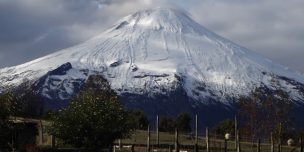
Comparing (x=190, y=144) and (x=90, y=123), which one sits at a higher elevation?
(x=90, y=123)

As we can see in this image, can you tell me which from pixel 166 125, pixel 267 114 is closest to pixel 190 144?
pixel 267 114

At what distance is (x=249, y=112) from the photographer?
217 feet

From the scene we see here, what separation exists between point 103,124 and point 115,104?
2.00 m

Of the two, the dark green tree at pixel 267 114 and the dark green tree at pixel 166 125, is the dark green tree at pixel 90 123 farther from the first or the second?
the dark green tree at pixel 166 125

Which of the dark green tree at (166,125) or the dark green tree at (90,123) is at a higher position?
the dark green tree at (166,125)

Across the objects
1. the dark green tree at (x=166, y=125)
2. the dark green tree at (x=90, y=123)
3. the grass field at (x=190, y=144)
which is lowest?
the grass field at (x=190, y=144)

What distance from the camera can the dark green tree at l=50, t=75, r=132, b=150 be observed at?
44125 mm

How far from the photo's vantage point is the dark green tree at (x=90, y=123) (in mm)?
44125

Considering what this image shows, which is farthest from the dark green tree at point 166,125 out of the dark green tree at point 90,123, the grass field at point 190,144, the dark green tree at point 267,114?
the dark green tree at point 90,123

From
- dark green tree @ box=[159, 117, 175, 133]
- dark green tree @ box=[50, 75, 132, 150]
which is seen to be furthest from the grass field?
dark green tree @ box=[159, 117, 175, 133]

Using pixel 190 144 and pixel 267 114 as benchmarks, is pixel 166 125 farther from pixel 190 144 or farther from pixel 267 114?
pixel 190 144

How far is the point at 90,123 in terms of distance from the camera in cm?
4397

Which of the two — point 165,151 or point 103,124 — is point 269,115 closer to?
point 165,151

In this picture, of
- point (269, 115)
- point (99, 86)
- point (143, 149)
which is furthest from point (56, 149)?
point (99, 86)
